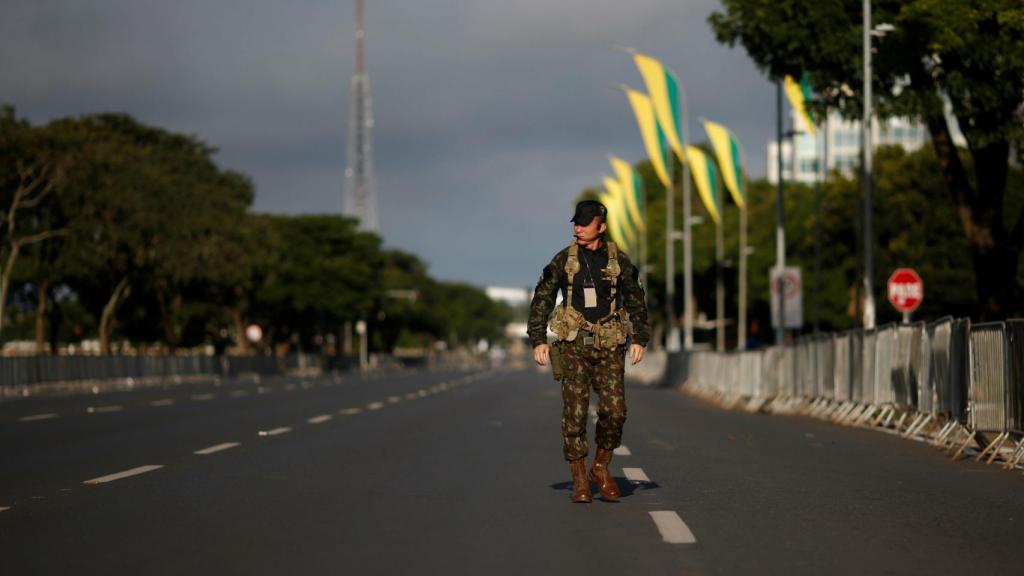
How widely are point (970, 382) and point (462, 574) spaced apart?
10.9 meters

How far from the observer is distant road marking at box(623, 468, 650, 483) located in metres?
13.2

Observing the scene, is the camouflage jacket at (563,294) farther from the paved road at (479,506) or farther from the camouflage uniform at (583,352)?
the paved road at (479,506)

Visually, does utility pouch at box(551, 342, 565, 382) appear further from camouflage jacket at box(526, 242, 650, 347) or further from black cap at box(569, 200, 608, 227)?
black cap at box(569, 200, 608, 227)

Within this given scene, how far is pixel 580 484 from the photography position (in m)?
11.0

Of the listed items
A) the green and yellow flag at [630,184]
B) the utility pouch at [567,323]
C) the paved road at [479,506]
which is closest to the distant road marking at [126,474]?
the paved road at [479,506]

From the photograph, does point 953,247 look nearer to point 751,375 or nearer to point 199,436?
point 751,375

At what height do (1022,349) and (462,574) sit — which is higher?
(1022,349)

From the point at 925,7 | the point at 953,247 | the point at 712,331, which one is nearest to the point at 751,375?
the point at 925,7

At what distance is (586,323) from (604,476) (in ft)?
3.51

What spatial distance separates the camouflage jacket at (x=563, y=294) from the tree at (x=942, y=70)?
16.6m

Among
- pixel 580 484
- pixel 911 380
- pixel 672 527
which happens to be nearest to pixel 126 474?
pixel 580 484

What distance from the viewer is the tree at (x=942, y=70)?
1048 inches

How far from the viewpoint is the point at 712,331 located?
107m

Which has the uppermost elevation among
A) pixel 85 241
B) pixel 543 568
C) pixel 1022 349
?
pixel 85 241
